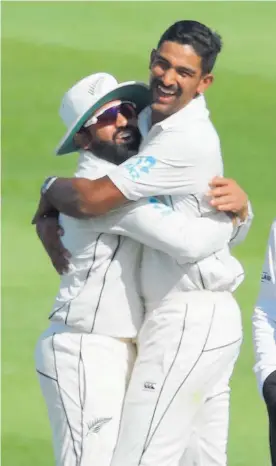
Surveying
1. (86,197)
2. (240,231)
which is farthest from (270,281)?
(86,197)

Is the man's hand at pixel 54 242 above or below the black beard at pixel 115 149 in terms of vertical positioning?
below

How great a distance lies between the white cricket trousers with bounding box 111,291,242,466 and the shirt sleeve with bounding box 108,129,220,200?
0.34 meters

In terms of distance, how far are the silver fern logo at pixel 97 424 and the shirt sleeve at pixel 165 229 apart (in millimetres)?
537

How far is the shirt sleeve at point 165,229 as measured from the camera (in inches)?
160

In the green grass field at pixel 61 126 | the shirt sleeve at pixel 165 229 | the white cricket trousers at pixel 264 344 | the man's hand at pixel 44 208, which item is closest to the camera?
the shirt sleeve at pixel 165 229

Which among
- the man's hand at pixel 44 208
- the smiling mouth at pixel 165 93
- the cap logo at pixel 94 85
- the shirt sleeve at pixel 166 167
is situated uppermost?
the cap logo at pixel 94 85

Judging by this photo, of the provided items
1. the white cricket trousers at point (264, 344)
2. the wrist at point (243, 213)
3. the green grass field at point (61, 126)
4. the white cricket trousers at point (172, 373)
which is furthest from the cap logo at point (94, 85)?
the green grass field at point (61, 126)

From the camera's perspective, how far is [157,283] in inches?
164

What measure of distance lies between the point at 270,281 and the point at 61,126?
5608 mm

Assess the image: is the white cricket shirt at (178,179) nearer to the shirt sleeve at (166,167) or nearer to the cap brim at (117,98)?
the shirt sleeve at (166,167)

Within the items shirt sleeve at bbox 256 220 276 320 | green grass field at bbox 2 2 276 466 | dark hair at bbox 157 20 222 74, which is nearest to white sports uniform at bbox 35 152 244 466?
shirt sleeve at bbox 256 220 276 320

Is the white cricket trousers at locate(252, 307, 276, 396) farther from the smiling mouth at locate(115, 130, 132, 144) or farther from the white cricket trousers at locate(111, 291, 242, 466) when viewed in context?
the smiling mouth at locate(115, 130, 132, 144)

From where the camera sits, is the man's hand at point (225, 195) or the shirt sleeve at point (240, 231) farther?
the shirt sleeve at point (240, 231)

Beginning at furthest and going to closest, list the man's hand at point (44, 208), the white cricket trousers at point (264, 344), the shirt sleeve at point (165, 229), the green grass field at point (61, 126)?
1. the green grass field at point (61, 126)
2. the man's hand at point (44, 208)
3. the white cricket trousers at point (264, 344)
4. the shirt sleeve at point (165, 229)
